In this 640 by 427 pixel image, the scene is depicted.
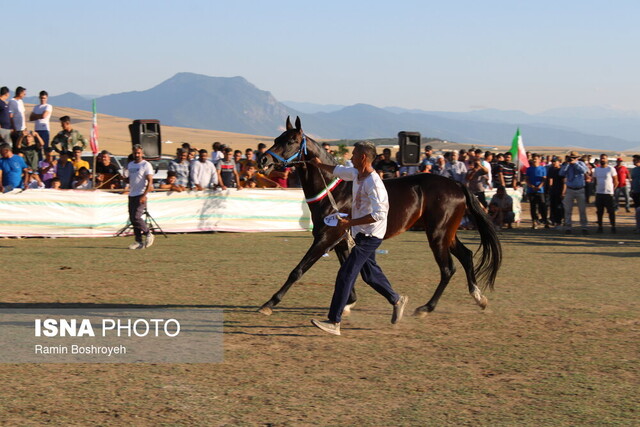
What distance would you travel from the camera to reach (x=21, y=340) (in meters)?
7.28

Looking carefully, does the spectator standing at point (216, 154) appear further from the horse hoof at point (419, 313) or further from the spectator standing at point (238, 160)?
the horse hoof at point (419, 313)

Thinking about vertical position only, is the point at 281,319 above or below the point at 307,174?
below

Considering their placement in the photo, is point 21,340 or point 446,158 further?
point 446,158

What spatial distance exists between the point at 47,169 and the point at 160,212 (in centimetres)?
302

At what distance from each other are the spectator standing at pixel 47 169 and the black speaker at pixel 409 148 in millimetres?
8754

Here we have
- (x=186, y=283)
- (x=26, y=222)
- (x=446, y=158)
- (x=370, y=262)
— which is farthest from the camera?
(x=446, y=158)

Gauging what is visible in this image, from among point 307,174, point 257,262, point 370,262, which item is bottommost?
point 257,262

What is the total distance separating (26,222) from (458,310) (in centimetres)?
1094

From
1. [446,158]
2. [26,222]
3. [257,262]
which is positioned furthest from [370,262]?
[446,158]

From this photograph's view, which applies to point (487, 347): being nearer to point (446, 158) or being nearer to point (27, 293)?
point (27, 293)

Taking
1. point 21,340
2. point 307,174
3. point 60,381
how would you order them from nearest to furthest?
point 60,381 → point 21,340 → point 307,174

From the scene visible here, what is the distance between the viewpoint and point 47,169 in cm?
1902

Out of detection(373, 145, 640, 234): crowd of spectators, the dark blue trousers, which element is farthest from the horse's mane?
detection(373, 145, 640, 234): crowd of spectators

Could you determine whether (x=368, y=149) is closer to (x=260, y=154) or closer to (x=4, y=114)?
(x=260, y=154)
